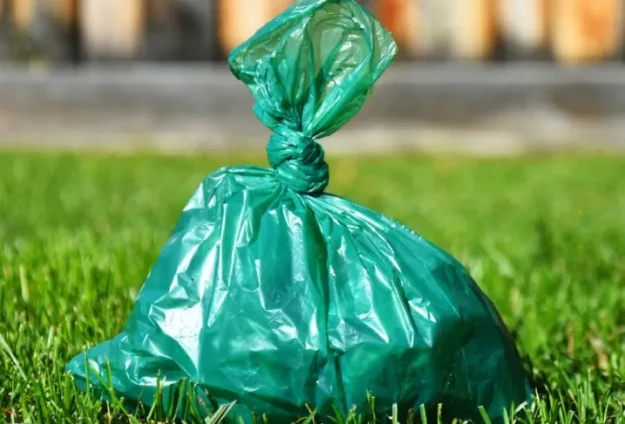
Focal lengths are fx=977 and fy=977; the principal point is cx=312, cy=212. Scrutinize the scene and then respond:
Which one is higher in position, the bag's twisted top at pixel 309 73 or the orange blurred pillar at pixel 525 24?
the bag's twisted top at pixel 309 73

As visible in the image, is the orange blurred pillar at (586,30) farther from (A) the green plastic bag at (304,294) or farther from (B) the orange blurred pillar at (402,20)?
(A) the green plastic bag at (304,294)

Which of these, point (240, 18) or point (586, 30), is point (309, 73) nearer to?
point (240, 18)

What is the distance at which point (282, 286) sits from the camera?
1.28 meters

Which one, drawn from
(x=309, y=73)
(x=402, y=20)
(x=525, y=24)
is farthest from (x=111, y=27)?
(x=309, y=73)

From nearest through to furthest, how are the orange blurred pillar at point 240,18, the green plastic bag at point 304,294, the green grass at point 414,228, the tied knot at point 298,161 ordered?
the green plastic bag at point 304,294, the tied knot at point 298,161, the green grass at point 414,228, the orange blurred pillar at point 240,18

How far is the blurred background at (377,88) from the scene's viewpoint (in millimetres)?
5188

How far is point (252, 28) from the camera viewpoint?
17.3ft

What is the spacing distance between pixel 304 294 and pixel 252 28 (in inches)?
164

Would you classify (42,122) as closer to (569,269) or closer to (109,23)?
(109,23)

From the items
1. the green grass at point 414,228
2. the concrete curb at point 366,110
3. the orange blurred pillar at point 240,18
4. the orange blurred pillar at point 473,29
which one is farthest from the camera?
the orange blurred pillar at point 473,29

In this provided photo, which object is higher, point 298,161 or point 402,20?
point 298,161

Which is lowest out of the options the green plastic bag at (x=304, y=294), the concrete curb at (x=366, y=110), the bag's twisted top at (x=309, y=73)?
the concrete curb at (x=366, y=110)

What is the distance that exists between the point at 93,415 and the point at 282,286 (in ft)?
0.97

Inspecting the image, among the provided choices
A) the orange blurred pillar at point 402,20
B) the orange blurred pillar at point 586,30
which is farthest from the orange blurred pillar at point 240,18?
the orange blurred pillar at point 586,30
